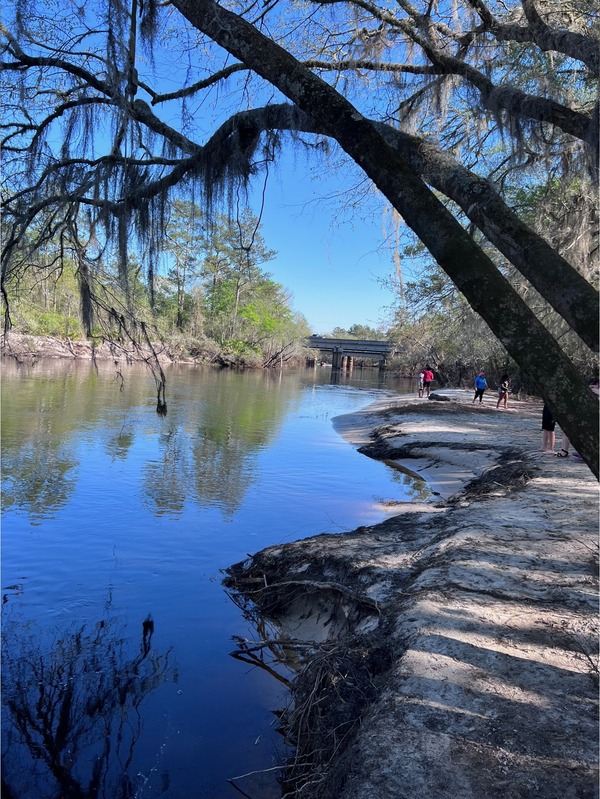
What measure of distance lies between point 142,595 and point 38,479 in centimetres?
551

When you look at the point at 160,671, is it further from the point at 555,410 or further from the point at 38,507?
the point at 38,507

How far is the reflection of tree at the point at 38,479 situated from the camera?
876 cm

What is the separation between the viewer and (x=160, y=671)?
4422 millimetres

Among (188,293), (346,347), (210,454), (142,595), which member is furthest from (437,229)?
(346,347)

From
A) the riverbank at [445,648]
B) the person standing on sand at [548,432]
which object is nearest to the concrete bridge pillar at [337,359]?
the person standing on sand at [548,432]

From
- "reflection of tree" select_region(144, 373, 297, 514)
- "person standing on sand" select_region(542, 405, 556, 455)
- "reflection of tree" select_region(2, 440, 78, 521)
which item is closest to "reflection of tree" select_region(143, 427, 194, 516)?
"reflection of tree" select_region(144, 373, 297, 514)

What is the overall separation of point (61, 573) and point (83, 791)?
3351 millimetres

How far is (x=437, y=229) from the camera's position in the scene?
2.10 meters

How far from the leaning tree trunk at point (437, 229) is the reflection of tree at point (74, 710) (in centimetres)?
336

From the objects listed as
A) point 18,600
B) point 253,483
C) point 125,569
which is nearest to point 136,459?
point 253,483

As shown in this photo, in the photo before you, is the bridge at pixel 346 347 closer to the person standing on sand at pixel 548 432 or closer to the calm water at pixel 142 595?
the calm water at pixel 142 595

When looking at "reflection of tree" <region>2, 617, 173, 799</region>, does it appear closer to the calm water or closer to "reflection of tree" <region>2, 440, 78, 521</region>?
the calm water

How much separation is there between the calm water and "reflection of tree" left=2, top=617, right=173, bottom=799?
0.04ft

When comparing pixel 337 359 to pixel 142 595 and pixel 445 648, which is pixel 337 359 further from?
pixel 445 648
